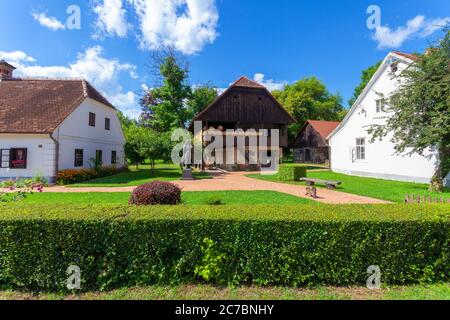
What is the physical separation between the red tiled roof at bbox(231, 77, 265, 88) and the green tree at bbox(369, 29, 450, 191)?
15449 mm

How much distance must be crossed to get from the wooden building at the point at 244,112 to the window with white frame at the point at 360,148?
8352 mm

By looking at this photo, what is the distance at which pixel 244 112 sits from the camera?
83.8ft

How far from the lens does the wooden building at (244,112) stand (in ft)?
82.1

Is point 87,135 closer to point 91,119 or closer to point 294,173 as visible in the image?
point 91,119

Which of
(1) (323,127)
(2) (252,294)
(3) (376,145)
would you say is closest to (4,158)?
(2) (252,294)

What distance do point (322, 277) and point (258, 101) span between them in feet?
79.4

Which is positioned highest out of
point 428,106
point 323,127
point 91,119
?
point 323,127

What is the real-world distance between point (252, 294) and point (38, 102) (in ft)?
69.5

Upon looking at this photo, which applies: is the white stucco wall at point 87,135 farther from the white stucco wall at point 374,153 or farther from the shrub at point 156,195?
the white stucco wall at point 374,153

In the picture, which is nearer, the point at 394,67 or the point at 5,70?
the point at 394,67

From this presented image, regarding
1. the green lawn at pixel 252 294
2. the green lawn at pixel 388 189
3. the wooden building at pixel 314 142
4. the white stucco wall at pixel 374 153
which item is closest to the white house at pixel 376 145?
the white stucco wall at pixel 374 153

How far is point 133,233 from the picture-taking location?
3.56 meters
